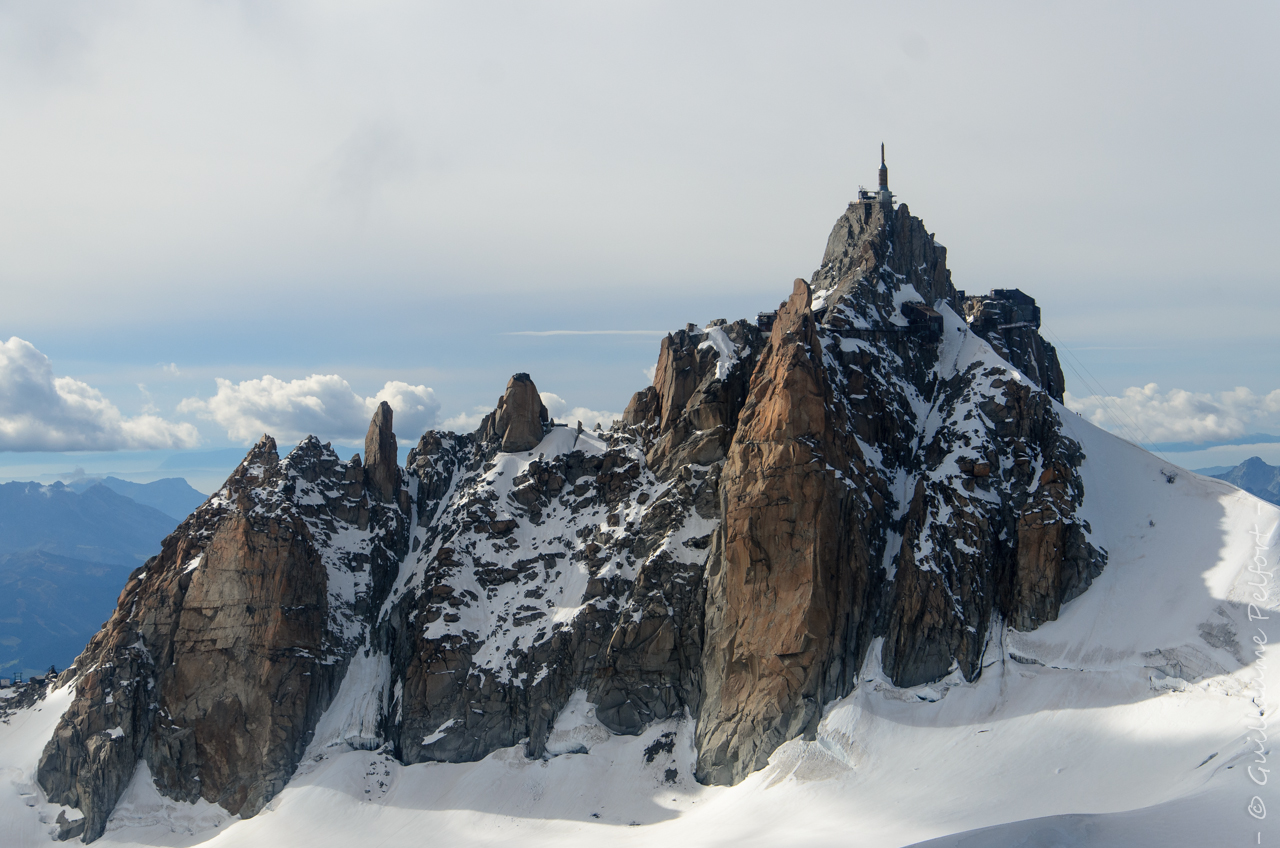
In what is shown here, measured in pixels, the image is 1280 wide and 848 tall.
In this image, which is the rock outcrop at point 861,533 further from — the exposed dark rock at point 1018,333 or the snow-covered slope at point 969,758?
the exposed dark rock at point 1018,333

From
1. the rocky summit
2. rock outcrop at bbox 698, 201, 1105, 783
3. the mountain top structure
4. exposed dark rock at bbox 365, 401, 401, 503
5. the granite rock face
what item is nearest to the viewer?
rock outcrop at bbox 698, 201, 1105, 783

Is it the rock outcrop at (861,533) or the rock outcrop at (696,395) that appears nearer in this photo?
the rock outcrop at (861,533)

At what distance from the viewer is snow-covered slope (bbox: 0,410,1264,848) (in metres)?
93.2

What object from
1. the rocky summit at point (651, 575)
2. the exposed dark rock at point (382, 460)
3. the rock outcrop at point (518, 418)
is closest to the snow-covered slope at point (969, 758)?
the rocky summit at point (651, 575)

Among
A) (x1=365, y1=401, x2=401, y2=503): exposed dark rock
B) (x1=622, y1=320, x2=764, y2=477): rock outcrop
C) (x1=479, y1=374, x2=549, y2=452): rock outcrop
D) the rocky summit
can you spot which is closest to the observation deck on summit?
the rocky summit

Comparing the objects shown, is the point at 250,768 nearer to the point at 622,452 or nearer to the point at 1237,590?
the point at 622,452

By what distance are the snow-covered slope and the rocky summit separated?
2.90 meters

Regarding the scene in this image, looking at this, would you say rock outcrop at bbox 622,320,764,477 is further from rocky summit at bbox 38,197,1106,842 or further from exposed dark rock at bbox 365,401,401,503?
exposed dark rock at bbox 365,401,401,503

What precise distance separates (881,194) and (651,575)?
80.6 meters

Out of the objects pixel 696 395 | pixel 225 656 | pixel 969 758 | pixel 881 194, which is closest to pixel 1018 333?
pixel 881 194

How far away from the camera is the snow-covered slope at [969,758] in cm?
9325

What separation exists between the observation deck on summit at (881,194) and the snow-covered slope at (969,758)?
4919 centimetres

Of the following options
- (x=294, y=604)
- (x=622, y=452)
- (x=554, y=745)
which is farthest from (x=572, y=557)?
(x=294, y=604)

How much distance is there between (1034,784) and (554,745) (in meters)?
59.6
